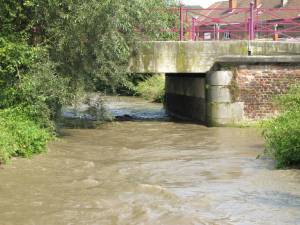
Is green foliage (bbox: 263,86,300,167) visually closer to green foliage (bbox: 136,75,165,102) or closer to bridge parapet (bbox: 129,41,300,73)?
bridge parapet (bbox: 129,41,300,73)

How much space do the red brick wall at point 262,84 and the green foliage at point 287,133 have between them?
273 inches

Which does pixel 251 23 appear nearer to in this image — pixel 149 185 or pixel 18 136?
pixel 18 136

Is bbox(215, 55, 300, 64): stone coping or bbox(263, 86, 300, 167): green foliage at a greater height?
bbox(215, 55, 300, 64): stone coping

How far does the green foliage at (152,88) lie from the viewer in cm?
3297

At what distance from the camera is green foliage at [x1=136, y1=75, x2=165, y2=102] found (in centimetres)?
3297

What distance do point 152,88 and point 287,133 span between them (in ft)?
79.4

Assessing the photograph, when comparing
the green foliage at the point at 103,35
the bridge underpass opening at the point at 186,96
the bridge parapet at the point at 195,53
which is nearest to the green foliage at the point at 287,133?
the green foliage at the point at 103,35

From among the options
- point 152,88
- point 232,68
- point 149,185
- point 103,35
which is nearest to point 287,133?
point 149,185

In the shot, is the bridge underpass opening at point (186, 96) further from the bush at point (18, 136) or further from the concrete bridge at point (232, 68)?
the bush at point (18, 136)

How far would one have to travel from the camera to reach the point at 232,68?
1862 centimetres

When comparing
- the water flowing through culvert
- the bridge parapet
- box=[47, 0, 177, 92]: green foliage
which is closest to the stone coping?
the bridge parapet

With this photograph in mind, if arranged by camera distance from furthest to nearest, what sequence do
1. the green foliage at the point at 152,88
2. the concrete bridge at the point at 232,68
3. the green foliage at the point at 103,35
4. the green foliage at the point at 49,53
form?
the green foliage at the point at 152,88, the concrete bridge at the point at 232,68, the green foliage at the point at 103,35, the green foliage at the point at 49,53

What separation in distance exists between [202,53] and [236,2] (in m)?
42.6

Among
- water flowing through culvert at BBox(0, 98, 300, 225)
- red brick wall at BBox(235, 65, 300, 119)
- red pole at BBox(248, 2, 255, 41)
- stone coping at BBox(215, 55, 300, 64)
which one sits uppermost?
red pole at BBox(248, 2, 255, 41)
